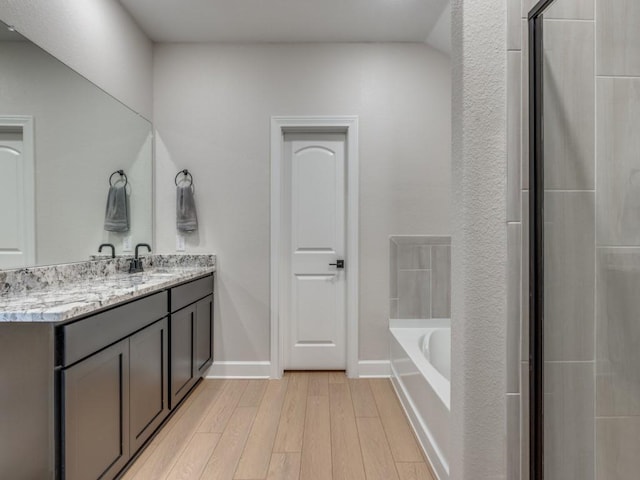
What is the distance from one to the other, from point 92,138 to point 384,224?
215 cm

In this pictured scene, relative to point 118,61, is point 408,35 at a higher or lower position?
higher

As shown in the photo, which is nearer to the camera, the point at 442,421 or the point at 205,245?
the point at 442,421

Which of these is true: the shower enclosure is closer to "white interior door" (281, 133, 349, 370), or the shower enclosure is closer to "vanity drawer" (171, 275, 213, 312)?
"vanity drawer" (171, 275, 213, 312)

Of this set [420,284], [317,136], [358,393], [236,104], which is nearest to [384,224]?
[420,284]

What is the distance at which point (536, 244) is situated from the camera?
1.17m

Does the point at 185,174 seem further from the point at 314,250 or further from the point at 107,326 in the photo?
the point at 107,326

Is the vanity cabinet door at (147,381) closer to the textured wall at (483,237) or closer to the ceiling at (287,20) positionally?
the textured wall at (483,237)

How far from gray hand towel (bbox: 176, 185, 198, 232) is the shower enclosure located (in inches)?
98.3

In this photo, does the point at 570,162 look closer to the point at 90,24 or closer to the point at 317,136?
the point at 317,136

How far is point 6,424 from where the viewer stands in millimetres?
1289

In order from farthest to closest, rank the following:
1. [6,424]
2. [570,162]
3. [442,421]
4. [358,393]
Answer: [358,393] < [442,421] < [6,424] < [570,162]

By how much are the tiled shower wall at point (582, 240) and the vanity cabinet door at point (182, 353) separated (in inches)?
74.6

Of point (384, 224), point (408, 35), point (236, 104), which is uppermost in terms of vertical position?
point (408, 35)

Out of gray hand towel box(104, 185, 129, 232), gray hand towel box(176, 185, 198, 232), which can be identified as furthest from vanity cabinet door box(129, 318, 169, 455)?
gray hand towel box(176, 185, 198, 232)
